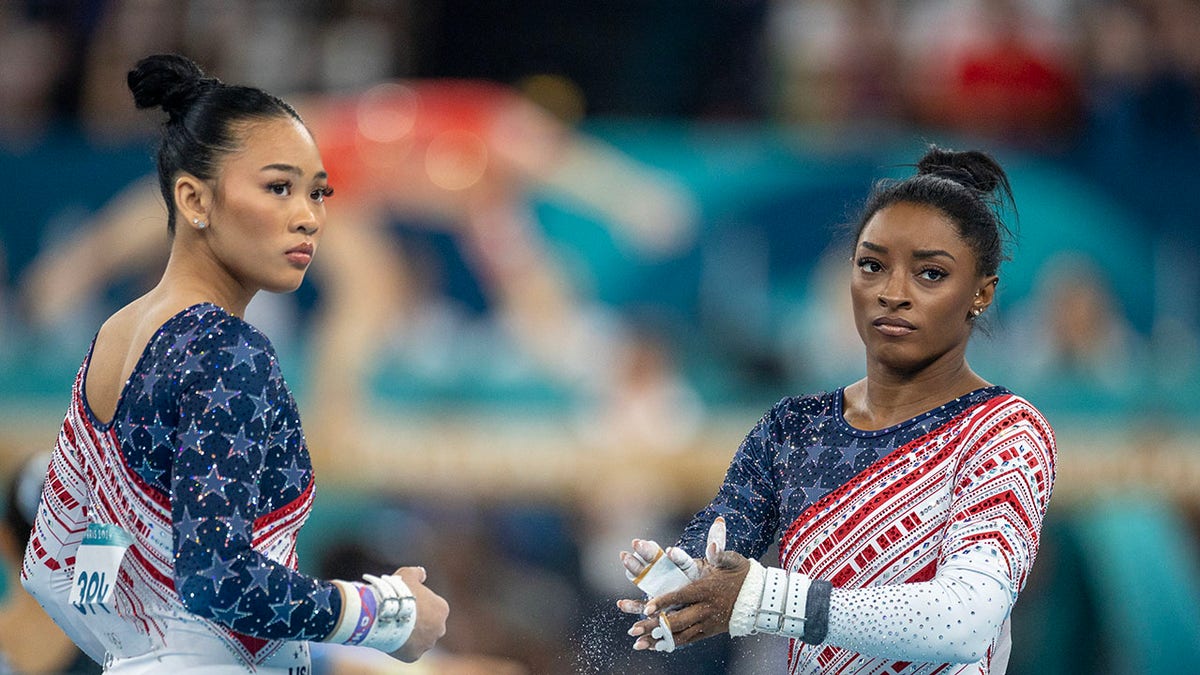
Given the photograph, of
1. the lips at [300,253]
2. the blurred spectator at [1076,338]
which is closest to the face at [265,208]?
the lips at [300,253]

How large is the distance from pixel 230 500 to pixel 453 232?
561cm

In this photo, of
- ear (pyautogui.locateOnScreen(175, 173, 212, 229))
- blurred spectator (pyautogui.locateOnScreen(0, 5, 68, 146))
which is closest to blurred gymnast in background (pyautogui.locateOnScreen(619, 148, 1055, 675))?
ear (pyautogui.locateOnScreen(175, 173, 212, 229))

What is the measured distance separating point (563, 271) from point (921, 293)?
5.12m

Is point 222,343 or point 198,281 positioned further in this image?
point 198,281

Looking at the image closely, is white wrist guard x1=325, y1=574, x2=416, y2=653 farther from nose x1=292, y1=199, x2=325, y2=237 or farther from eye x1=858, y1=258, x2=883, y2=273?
eye x1=858, y1=258, x2=883, y2=273

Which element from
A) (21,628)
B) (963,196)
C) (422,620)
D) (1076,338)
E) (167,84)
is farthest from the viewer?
(1076,338)

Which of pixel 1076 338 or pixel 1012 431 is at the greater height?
pixel 1076 338

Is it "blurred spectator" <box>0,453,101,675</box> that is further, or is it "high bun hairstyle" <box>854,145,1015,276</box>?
"blurred spectator" <box>0,453,101,675</box>

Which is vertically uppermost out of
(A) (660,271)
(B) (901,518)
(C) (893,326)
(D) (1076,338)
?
(D) (1076,338)

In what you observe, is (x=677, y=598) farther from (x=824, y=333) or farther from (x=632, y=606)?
(x=824, y=333)

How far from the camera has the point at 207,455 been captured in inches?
96.5

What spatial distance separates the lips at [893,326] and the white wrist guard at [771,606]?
0.55 meters

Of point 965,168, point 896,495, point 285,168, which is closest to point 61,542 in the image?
point 285,168

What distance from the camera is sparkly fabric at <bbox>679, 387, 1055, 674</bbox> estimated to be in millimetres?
2582
